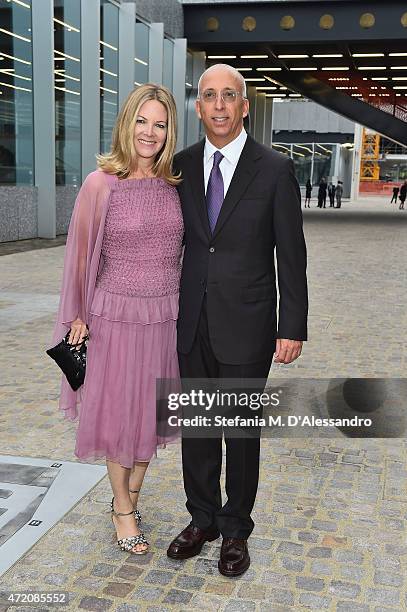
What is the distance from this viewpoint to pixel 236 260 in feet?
→ 9.54

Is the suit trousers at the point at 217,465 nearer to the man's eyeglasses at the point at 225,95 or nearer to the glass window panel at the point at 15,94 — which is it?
the man's eyeglasses at the point at 225,95

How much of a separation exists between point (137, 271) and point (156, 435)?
30.8 inches

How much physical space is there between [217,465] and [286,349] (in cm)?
70

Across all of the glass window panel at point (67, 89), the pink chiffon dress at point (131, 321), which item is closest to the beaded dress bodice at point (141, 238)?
the pink chiffon dress at point (131, 321)

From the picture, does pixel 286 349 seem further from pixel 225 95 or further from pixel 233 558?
pixel 225 95

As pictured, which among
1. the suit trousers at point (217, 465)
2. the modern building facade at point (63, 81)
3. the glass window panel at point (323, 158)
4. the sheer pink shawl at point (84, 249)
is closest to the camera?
the sheer pink shawl at point (84, 249)

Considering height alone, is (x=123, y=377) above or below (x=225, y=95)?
below

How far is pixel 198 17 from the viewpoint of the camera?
2545 centimetres

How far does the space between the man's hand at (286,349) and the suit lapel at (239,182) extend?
0.56m

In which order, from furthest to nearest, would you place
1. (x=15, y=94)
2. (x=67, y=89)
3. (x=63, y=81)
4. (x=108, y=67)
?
(x=108, y=67)
(x=67, y=89)
(x=63, y=81)
(x=15, y=94)

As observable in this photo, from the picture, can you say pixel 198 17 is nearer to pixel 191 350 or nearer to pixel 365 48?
pixel 365 48

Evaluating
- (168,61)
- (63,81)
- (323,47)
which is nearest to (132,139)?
(63,81)

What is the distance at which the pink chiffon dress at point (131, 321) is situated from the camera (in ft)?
9.77

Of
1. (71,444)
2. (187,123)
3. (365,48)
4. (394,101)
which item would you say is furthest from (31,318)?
(394,101)
